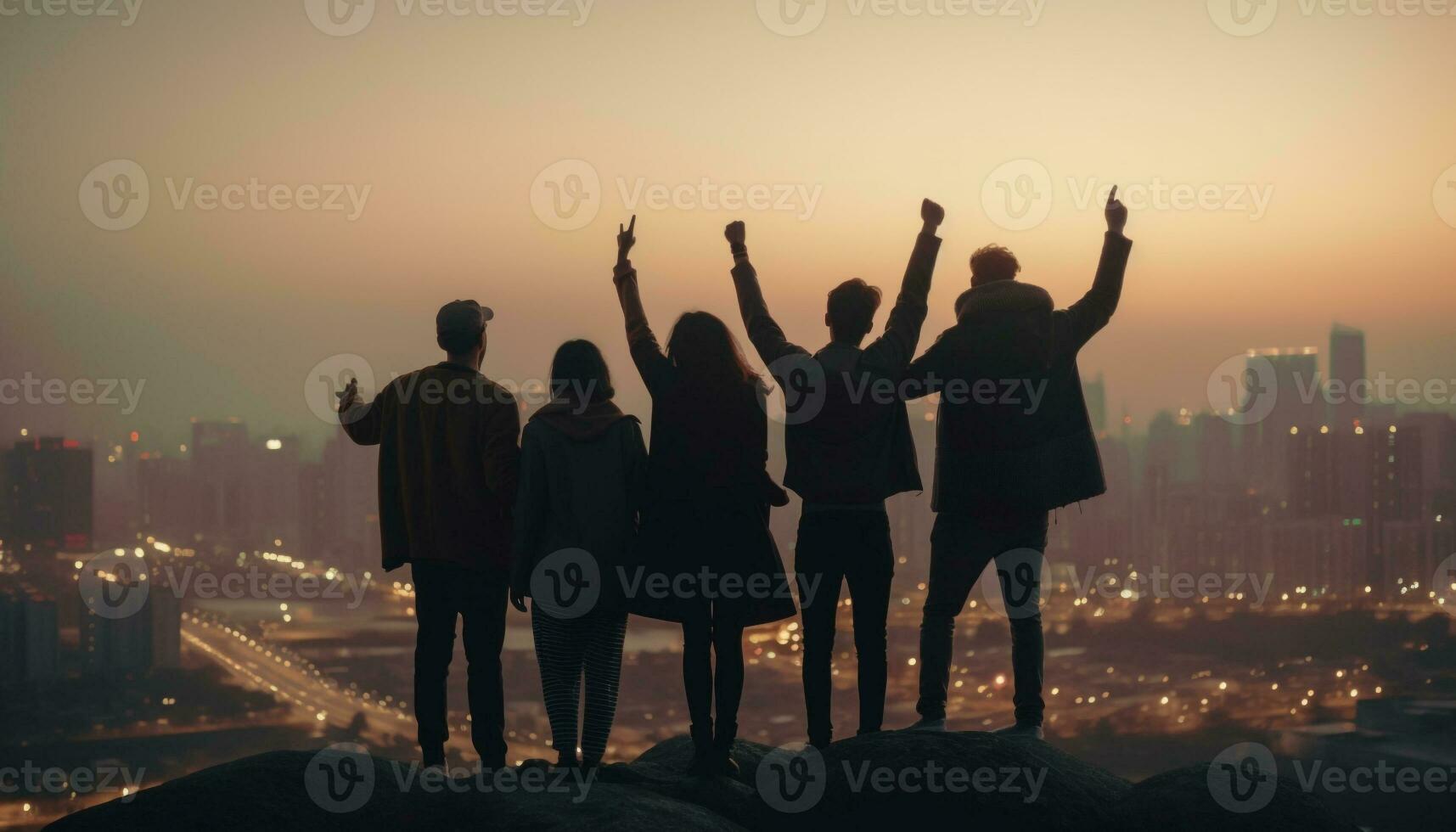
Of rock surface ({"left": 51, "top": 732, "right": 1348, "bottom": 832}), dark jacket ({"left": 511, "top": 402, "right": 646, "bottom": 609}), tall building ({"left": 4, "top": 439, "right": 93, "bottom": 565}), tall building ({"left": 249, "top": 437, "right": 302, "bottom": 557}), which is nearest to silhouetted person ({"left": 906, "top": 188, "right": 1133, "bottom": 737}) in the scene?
rock surface ({"left": 51, "top": 732, "right": 1348, "bottom": 832})

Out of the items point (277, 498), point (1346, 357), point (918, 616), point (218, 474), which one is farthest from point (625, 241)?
point (1346, 357)

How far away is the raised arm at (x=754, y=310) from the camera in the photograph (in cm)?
634

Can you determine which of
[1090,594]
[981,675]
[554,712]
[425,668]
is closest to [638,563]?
[554,712]

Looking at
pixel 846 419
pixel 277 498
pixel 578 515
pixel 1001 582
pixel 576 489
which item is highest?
pixel 846 419

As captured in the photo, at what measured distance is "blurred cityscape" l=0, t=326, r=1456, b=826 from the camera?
52031mm

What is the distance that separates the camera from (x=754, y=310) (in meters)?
6.48

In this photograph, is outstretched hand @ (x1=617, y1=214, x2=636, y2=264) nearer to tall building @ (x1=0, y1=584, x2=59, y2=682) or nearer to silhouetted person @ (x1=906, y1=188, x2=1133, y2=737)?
silhouetted person @ (x1=906, y1=188, x2=1133, y2=737)

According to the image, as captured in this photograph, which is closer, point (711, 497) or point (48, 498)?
point (711, 497)

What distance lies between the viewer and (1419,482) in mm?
78250

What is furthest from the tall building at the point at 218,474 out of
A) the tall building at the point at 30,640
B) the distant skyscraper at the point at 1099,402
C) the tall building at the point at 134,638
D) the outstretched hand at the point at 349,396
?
the outstretched hand at the point at 349,396

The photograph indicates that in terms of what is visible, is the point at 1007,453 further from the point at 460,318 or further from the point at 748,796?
the point at 460,318

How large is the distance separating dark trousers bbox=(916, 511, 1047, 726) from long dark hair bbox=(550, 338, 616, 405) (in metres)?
1.83

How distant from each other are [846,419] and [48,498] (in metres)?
81.7

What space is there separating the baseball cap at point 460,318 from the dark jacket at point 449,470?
197 millimetres
